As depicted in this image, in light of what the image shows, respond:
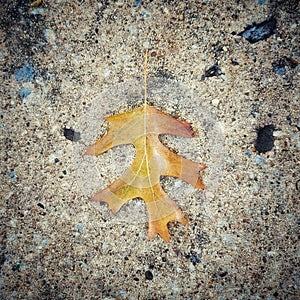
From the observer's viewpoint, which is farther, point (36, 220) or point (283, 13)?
point (36, 220)

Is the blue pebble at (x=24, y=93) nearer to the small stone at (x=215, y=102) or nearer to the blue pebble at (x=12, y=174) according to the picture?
the blue pebble at (x=12, y=174)

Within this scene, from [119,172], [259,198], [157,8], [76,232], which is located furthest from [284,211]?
[157,8]

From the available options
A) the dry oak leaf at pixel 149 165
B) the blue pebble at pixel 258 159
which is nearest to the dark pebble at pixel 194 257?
the dry oak leaf at pixel 149 165

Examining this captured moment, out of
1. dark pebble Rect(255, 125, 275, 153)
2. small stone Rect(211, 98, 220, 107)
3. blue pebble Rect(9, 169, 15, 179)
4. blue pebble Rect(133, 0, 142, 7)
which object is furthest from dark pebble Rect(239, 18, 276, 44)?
blue pebble Rect(9, 169, 15, 179)

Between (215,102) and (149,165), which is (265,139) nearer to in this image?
(215,102)

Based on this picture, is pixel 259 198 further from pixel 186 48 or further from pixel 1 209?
pixel 1 209

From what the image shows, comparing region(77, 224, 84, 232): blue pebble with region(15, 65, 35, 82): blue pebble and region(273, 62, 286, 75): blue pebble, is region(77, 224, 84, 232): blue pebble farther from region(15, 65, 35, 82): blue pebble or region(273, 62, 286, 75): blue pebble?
region(273, 62, 286, 75): blue pebble

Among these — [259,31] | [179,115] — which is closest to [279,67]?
[259,31]
